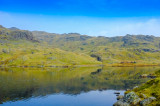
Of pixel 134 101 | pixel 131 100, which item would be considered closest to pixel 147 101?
pixel 134 101

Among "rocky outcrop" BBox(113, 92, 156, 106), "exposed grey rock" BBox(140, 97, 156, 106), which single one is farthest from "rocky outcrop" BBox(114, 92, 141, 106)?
"exposed grey rock" BBox(140, 97, 156, 106)

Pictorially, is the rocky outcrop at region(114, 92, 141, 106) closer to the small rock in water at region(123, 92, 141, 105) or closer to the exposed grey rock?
the small rock in water at region(123, 92, 141, 105)

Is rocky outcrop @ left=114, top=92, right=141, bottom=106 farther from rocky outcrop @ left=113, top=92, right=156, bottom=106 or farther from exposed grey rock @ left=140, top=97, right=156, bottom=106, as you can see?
exposed grey rock @ left=140, top=97, right=156, bottom=106

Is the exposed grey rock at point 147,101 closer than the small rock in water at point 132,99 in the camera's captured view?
Yes

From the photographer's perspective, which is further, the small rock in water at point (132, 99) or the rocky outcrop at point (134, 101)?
the small rock in water at point (132, 99)

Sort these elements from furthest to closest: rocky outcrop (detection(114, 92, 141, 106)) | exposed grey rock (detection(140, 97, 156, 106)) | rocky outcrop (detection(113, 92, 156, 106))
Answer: rocky outcrop (detection(114, 92, 141, 106))
rocky outcrop (detection(113, 92, 156, 106))
exposed grey rock (detection(140, 97, 156, 106))

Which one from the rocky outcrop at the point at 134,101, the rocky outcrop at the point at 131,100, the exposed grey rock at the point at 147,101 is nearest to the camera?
the exposed grey rock at the point at 147,101

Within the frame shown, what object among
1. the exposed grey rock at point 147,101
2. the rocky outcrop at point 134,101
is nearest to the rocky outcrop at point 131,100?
the rocky outcrop at point 134,101

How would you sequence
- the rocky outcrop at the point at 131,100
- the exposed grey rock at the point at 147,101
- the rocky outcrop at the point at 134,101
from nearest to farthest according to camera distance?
the exposed grey rock at the point at 147,101, the rocky outcrop at the point at 134,101, the rocky outcrop at the point at 131,100

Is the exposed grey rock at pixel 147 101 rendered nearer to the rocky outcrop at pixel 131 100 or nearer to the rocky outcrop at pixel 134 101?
the rocky outcrop at pixel 134 101

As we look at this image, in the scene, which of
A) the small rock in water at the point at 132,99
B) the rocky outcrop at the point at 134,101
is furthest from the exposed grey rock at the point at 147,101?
the small rock in water at the point at 132,99

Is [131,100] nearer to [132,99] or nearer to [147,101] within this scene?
[132,99]

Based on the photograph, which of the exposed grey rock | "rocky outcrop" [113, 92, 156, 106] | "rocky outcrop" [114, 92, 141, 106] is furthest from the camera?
"rocky outcrop" [114, 92, 141, 106]

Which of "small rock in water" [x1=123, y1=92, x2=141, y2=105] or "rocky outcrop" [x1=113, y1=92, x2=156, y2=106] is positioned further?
"small rock in water" [x1=123, y1=92, x2=141, y2=105]
